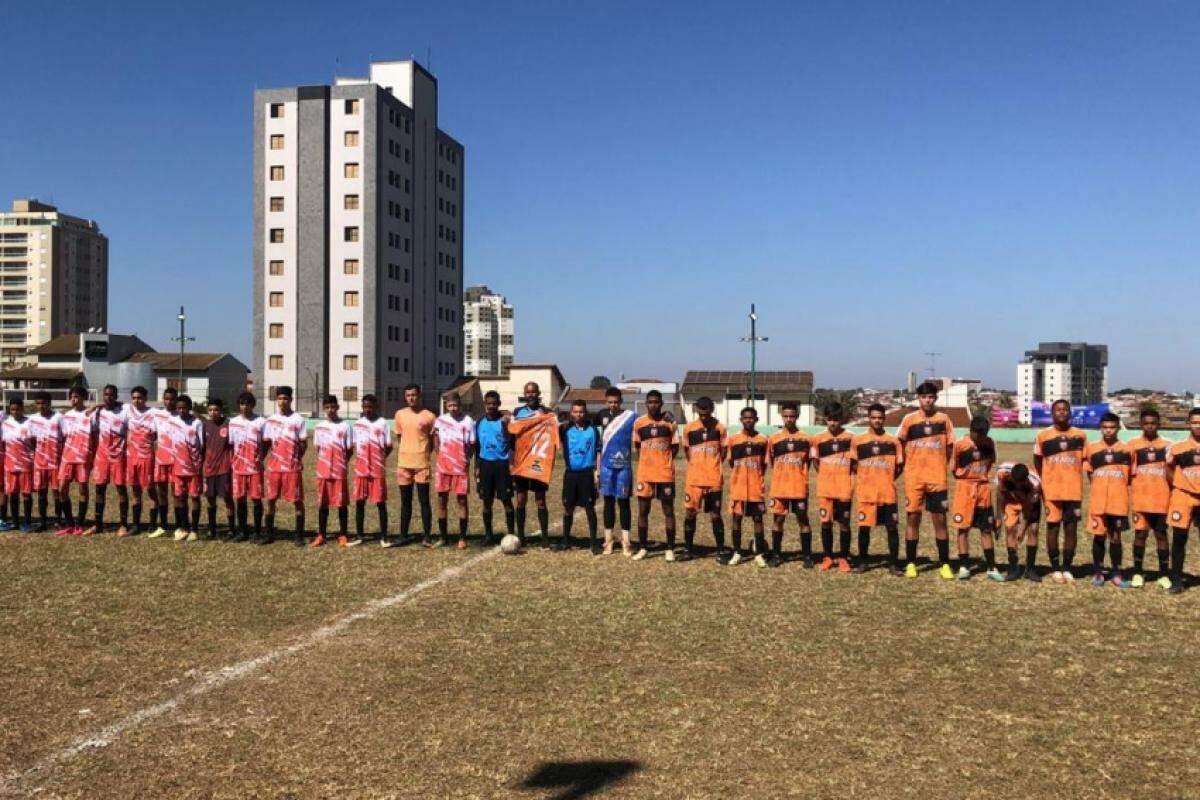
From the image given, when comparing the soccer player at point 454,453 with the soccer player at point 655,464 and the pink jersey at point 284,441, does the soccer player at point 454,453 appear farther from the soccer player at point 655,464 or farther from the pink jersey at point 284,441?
the soccer player at point 655,464

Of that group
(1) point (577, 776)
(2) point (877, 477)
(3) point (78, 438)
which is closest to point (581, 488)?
(2) point (877, 477)

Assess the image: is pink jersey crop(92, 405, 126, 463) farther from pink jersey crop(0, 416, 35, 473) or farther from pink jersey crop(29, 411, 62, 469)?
pink jersey crop(0, 416, 35, 473)

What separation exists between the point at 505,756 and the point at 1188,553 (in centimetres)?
1110

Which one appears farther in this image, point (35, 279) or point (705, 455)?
point (35, 279)

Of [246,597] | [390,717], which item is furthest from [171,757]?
[246,597]

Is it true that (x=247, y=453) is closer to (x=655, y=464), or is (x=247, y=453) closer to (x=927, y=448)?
(x=655, y=464)

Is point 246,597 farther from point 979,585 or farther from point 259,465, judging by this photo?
point 979,585

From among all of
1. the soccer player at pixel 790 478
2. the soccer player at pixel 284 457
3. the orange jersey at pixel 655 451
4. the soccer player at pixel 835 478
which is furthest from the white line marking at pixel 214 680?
the soccer player at pixel 835 478

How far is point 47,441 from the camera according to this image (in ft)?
44.9

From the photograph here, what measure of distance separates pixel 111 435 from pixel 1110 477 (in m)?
13.0

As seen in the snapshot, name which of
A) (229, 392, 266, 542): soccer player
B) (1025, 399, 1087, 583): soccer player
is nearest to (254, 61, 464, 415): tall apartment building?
(229, 392, 266, 542): soccer player

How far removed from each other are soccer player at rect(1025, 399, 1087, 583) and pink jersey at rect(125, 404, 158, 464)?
11.5 m

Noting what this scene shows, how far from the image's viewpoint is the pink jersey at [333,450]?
12.5m

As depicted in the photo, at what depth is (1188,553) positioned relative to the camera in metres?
12.4
